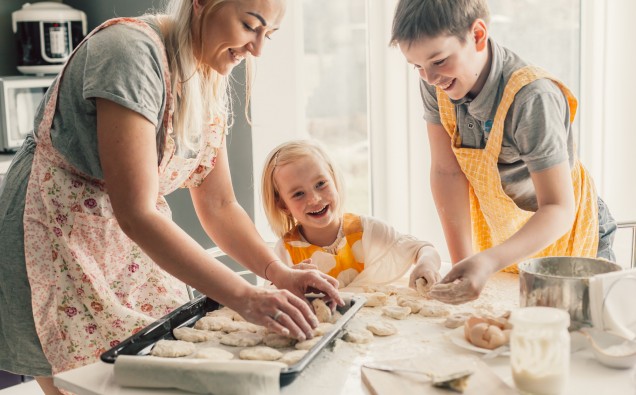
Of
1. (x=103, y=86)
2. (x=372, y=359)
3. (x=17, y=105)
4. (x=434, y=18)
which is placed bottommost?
(x=372, y=359)

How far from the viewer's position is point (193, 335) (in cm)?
125

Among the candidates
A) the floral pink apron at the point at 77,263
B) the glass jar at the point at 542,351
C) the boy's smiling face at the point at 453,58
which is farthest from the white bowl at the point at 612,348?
the floral pink apron at the point at 77,263

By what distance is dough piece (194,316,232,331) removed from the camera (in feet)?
4.25

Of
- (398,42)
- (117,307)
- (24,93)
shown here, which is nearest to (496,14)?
(398,42)

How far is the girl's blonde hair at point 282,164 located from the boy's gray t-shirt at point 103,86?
1.70ft

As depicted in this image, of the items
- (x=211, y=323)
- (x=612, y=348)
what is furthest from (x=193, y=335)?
(x=612, y=348)

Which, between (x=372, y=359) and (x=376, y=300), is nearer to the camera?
(x=372, y=359)

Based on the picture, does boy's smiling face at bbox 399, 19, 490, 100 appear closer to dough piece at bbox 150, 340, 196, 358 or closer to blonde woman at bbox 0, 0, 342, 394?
blonde woman at bbox 0, 0, 342, 394

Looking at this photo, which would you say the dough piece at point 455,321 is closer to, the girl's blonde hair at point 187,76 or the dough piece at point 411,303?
the dough piece at point 411,303

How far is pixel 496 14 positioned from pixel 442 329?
1.85 m

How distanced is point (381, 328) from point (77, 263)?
22.7 inches

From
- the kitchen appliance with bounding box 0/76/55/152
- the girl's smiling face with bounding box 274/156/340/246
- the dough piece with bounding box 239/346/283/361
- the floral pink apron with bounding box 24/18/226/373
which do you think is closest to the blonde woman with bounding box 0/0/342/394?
the floral pink apron with bounding box 24/18/226/373

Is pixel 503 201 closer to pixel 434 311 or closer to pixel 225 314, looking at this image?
pixel 434 311

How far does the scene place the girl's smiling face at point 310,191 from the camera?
1849 millimetres
